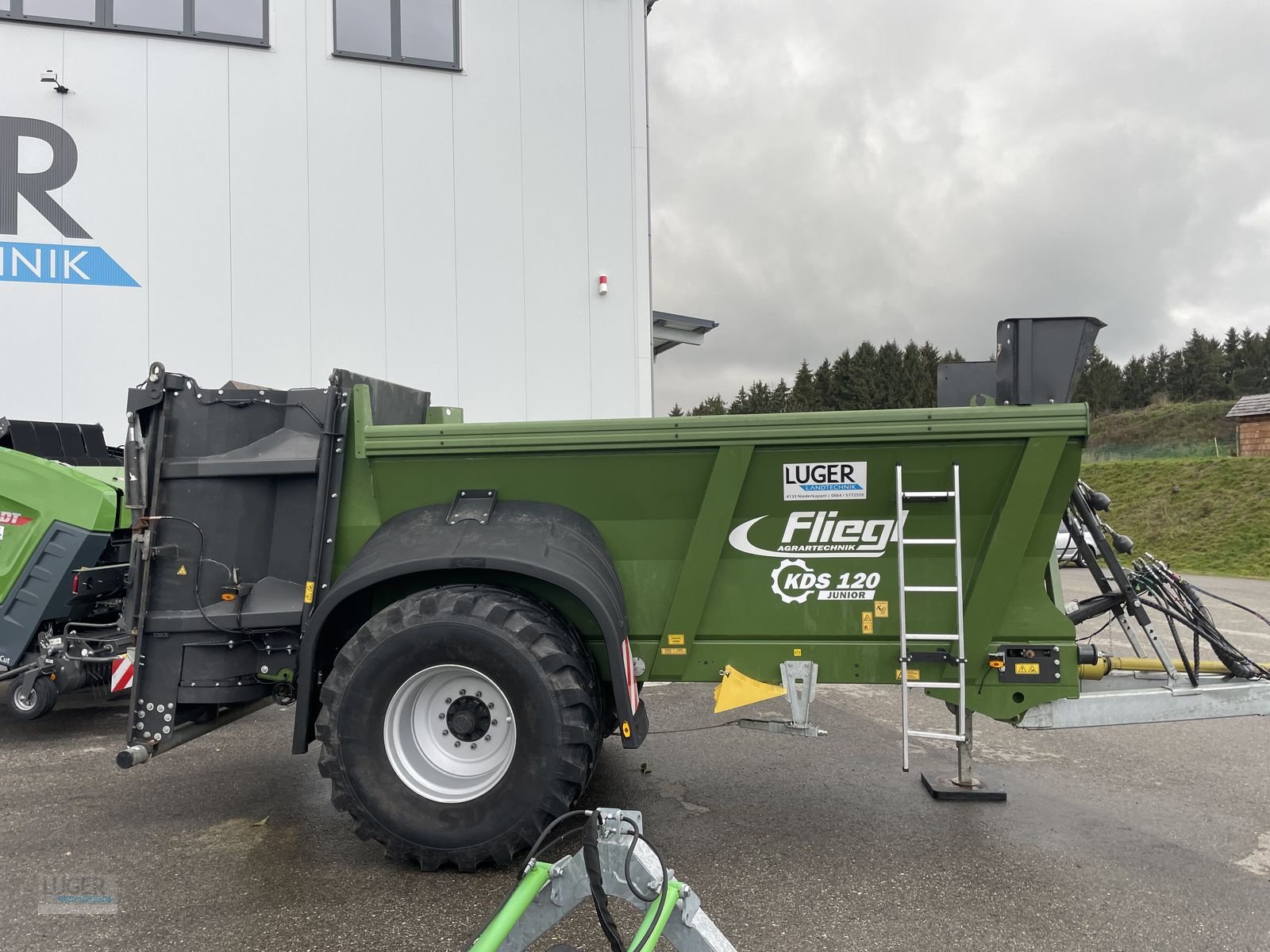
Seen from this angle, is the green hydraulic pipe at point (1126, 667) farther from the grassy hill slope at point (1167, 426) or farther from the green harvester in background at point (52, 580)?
the grassy hill slope at point (1167, 426)

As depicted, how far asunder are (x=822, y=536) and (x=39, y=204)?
9913 millimetres

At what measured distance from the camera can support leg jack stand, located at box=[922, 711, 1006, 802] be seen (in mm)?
4371

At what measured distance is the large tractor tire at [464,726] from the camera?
343 cm

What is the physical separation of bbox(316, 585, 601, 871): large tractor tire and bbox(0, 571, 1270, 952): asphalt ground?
0.22 metres

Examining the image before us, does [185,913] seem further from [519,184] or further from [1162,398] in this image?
[1162,398]

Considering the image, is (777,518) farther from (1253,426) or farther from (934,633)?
(1253,426)

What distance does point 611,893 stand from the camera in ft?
6.77

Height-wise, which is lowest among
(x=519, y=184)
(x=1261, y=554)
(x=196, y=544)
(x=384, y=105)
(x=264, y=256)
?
(x=1261, y=554)

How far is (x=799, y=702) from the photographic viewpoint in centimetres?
382

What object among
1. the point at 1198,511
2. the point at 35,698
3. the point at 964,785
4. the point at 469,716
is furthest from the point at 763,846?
the point at 1198,511

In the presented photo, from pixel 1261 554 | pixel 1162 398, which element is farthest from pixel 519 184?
pixel 1162 398

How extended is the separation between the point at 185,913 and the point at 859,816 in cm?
296

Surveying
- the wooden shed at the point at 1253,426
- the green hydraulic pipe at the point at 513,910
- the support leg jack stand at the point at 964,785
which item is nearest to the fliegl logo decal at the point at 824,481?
the support leg jack stand at the point at 964,785

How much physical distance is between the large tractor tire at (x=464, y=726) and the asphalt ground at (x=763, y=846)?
0.71 ft
